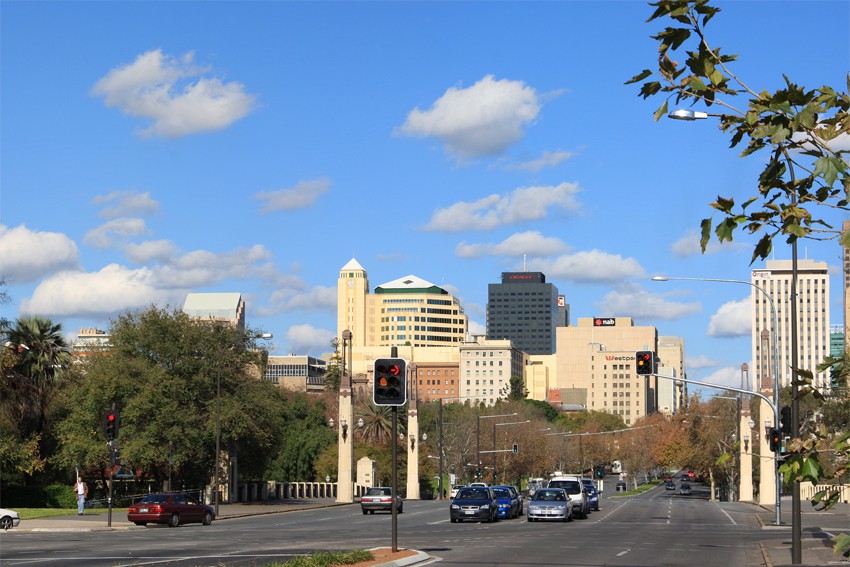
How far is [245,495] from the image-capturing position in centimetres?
7612

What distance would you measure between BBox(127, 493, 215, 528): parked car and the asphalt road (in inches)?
32.2

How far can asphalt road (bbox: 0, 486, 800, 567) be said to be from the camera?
25922 mm

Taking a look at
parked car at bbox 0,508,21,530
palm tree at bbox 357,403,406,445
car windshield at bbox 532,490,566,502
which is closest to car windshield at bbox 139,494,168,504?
parked car at bbox 0,508,21,530

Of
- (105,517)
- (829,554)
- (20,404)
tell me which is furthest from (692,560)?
(20,404)

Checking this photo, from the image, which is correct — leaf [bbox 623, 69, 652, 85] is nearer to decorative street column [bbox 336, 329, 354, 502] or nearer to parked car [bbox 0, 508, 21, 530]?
parked car [bbox 0, 508, 21, 530]

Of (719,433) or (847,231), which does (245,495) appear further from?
(847,231)

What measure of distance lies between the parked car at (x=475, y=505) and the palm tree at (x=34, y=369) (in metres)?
27.0

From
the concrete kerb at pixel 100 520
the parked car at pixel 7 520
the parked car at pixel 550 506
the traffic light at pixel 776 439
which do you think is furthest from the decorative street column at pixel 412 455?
the traffic light at pixel 776 439

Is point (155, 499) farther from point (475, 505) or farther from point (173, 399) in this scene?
point (173, 399)

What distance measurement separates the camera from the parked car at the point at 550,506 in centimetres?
4744

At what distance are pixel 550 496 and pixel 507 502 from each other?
4100mm

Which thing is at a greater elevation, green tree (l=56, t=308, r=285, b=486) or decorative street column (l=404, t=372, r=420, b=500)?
green tree (l=56, t=308, r=285, b=486)

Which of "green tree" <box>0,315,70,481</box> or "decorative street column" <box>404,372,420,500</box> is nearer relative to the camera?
"green tree" <box>0,315,70,481</box>

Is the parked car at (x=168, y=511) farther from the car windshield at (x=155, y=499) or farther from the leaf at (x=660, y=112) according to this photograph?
the leaf at (x=660, y=112)
